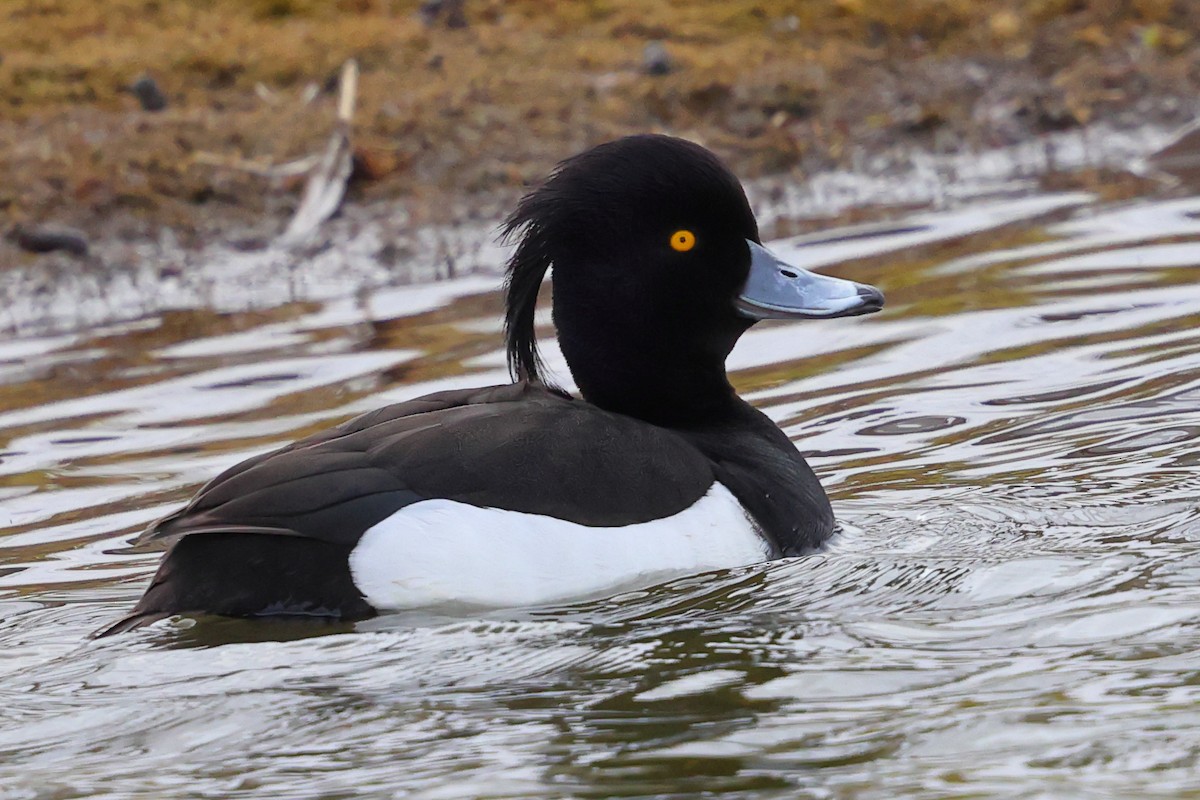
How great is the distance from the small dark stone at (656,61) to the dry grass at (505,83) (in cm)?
5

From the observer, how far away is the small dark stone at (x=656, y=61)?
9.52 m

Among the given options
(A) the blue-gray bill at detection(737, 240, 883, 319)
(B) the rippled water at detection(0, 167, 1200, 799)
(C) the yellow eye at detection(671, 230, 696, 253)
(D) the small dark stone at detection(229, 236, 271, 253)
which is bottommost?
(B) the rippled water at detection(0, 167, 1200, 799)

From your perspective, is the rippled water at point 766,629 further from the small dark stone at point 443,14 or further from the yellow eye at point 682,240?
the small dark stone at point 443,14

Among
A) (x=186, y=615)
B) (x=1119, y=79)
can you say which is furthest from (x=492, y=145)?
(x=186, y=615)

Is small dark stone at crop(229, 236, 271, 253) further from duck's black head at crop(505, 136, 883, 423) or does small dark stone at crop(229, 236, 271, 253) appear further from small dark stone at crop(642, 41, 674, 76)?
duck's black head at crop(505, 136, 883, 423)

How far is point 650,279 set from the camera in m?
4.60

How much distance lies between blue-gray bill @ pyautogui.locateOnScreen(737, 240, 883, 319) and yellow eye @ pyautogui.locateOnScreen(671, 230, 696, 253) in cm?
19

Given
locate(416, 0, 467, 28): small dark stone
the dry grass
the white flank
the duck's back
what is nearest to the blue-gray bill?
the duck's back

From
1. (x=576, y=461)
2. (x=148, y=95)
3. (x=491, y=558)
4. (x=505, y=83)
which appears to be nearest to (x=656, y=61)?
(x=505, y=83)

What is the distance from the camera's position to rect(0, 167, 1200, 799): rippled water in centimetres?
Answer: 317

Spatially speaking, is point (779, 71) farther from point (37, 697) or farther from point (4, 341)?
point (37, 697)

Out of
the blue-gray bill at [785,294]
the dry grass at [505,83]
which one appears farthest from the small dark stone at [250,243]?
the blue-gray bill at [785,294]

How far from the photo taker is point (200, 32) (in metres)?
9.88

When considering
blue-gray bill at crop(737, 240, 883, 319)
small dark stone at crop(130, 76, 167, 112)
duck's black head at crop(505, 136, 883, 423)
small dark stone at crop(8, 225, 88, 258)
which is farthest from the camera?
small dark stone at crop(130, 76, 167, 112)
